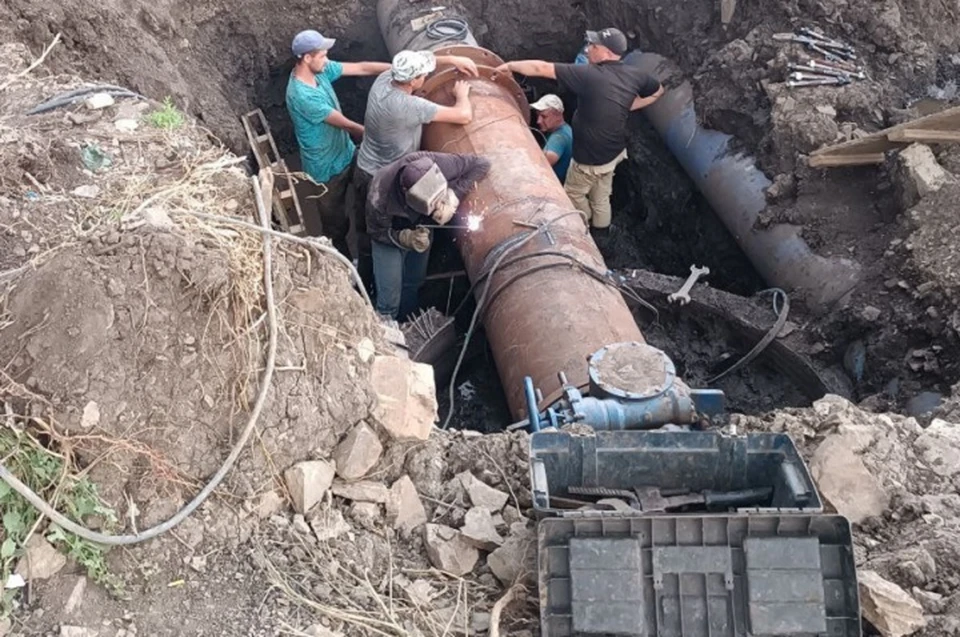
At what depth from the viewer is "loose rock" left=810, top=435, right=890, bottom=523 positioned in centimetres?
359

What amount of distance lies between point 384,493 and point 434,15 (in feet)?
14.2

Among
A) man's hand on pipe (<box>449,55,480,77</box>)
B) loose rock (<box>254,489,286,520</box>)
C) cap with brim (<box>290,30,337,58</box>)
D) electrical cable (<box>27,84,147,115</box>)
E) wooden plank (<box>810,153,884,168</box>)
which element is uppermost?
electrical cable (<box>27,84,147,115</box>)

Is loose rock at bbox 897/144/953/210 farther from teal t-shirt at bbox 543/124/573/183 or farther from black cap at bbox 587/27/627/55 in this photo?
teal t-shirt at bbox 543/124/573/183

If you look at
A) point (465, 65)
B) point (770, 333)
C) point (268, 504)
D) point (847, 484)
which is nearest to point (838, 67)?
point (770, 333)

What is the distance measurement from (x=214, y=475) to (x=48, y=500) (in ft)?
1.82

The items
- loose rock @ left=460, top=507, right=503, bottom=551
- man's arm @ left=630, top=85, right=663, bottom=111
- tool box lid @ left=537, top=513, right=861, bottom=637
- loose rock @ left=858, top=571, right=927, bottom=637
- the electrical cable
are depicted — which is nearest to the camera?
tool box lid @ left=537, top=513, right=861, bottom=637

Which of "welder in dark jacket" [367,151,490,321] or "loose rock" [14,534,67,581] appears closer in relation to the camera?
"loose rock" [14,534,67,581]

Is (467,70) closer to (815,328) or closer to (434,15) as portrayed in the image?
(434,15)

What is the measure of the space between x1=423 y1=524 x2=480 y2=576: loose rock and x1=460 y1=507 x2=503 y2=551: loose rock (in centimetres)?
3

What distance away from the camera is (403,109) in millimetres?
5668

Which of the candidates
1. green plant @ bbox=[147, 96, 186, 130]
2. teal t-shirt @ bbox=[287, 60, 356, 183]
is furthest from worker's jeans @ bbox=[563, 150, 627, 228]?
green plant @ bbox=[147, 96, 186, 130]

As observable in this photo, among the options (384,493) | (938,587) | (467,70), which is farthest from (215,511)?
(467,70)

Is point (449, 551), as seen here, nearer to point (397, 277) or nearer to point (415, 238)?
point (415, 238)

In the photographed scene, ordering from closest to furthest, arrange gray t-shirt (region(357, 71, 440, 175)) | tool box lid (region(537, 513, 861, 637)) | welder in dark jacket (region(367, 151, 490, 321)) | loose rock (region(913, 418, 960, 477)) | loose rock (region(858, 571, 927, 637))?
tool box lid (region(537, 513, 861, 637))
loose rock (region(858, 571, 927, 637))
loose rock (region(913, 418, 960, 477))
welder in dark jacket (region(367, 151, 490, 321))
gray t-shirt (region(357, 71, 440, 175))
